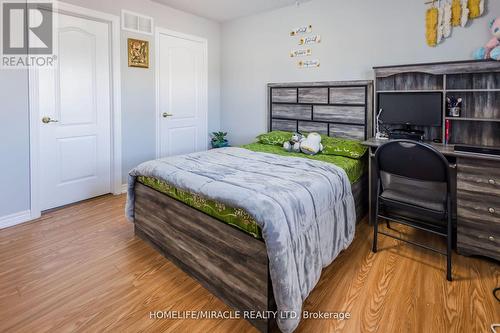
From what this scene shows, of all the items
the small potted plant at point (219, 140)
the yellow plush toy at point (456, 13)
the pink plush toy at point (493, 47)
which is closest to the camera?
the pink plush toy at point (493, 47)

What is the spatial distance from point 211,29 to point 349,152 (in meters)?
3.13

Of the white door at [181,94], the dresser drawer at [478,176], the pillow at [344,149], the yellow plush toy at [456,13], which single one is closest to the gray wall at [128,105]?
the white door at [181,94]

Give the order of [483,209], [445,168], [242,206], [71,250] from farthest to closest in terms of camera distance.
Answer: [71,250], [483,209], [445,168], [242,206]

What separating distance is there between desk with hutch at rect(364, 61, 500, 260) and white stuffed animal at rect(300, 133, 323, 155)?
20.4 inches

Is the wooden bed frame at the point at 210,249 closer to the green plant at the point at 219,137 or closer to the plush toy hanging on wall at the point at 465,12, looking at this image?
the green plant at the point at 219,137

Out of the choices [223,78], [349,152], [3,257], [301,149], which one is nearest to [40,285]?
[3,257]

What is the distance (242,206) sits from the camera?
1.62 m

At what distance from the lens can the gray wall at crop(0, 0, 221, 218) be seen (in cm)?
275

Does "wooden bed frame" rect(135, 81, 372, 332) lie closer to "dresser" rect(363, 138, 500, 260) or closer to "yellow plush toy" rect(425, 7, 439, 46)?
"dresser" rect(363, 138, 500, 260)

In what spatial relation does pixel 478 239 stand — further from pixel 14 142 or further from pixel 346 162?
pixel 14 142

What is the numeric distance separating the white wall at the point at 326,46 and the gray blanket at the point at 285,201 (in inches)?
61.7

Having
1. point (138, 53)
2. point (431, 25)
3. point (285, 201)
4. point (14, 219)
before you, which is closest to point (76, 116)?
point (138, 53)

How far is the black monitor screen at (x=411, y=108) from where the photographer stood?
2719 millimetres

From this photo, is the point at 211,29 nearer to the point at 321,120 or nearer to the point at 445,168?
the point at 321,120
